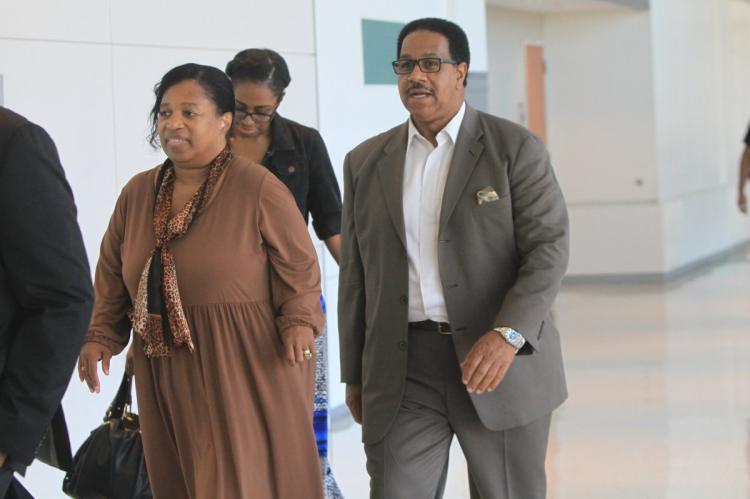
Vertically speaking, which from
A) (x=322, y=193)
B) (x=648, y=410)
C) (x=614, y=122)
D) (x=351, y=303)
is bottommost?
(x=648, y=410)

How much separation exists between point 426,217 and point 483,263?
8.6 inches

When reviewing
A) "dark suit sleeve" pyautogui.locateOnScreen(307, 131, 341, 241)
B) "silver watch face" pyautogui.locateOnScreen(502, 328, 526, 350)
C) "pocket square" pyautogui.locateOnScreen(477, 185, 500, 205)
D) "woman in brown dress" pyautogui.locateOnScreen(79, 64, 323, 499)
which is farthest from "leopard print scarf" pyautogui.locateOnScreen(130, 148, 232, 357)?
"dark suit sleeve" pyautogui.locateOnScreen(307, 131, 341, 241)

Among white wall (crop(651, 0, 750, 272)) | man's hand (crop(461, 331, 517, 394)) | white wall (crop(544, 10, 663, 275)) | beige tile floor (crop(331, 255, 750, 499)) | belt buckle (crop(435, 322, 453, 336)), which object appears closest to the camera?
man's hand (crop(461, 331, 517, 394))

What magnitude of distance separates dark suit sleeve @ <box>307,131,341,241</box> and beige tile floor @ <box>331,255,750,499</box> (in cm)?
192

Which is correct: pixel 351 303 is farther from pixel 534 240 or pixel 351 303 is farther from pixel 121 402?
pixel 121 402

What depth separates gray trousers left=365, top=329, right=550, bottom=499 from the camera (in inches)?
146

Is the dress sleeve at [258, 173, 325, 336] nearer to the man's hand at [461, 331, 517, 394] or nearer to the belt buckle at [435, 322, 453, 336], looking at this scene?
the belt buckle at [435, 322, 453, 336]

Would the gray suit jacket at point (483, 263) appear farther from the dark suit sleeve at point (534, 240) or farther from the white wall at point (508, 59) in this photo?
the white wall at point (508, 59)

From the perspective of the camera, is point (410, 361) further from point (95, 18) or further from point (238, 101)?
point (95, 18)

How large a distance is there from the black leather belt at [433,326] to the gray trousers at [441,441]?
0.01m

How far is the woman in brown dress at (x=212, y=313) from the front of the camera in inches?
140

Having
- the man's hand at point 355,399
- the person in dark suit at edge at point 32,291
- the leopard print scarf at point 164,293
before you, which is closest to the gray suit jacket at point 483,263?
the man's hand at point 355,399

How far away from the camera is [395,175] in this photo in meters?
3.77

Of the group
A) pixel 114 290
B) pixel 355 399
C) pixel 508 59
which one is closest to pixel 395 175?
pixel 355 399
